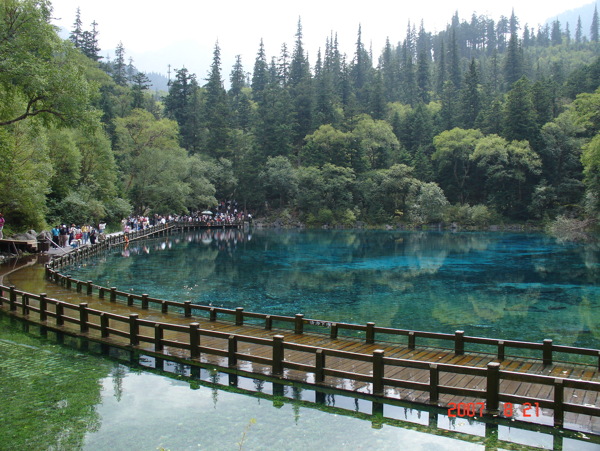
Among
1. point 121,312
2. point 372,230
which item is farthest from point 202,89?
point 121,312

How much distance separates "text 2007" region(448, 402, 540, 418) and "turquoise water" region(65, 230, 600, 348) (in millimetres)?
7515

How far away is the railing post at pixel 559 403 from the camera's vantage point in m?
6.84

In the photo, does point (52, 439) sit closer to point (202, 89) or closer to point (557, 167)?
point (557, 167)

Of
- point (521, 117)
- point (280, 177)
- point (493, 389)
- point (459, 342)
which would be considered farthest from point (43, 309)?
point (521, 117)

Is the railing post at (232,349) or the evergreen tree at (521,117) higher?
the evergreen tree at (521,117)

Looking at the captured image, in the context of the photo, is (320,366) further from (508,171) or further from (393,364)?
(508,171)

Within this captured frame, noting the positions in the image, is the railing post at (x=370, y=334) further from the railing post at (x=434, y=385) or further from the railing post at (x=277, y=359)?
the railing post at (x=434, y=385)

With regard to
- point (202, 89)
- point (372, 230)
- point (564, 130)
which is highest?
point (202, 89)

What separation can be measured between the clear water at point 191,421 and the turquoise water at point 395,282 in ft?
26.9

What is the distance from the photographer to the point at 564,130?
62219mm

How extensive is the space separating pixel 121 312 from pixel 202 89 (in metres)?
78.9

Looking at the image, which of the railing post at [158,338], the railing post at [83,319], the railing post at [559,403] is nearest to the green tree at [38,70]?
the railing post at [83,319]

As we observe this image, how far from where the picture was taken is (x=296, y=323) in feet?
38.5

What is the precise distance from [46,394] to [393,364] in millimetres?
6468
